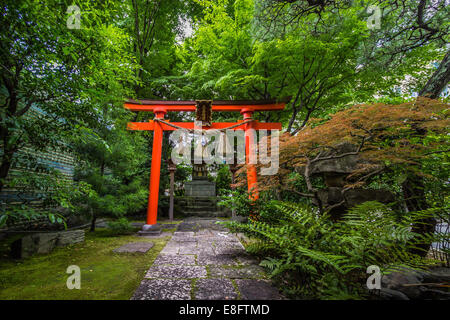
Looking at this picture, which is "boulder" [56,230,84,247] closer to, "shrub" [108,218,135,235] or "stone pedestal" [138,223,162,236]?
"shrub" [108,218,135,235]

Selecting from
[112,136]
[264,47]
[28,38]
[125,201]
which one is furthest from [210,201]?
→ [28,38]

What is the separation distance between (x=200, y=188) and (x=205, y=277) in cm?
880

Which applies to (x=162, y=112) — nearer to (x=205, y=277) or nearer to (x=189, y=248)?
(x=189, y=248)

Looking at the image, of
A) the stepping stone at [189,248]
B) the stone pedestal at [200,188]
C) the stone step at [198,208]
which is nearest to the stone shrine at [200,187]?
the stone pedestal at [200,188]

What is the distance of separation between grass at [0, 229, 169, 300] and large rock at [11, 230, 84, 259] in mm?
140

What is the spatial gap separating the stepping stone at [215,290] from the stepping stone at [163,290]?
12cm

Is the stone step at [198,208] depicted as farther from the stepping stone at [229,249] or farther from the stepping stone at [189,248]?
the stepping stone at [229,249]

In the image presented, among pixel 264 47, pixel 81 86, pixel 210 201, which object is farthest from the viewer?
pixel 210 201

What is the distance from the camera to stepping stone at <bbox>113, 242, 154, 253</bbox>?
3.50 m

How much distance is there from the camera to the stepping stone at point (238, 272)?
2.28 metres

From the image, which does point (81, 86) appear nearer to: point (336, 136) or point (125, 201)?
point (125, 201)

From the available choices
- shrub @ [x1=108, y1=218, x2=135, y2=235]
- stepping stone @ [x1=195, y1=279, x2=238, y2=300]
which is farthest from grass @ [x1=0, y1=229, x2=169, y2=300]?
shrub @ [x1=108, y1=218, x2=135, y2=235]
